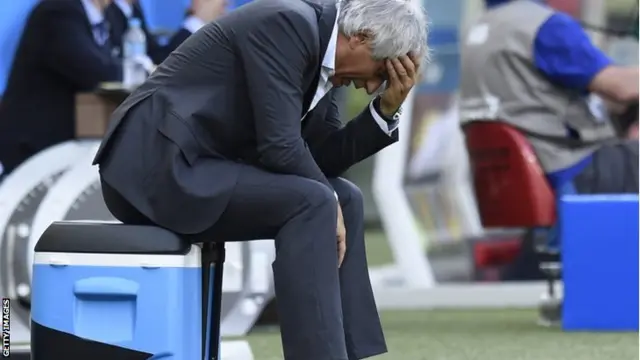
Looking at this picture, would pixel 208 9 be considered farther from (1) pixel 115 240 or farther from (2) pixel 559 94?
(1) pixel 115 240

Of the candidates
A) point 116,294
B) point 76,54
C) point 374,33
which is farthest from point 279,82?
point 76,54

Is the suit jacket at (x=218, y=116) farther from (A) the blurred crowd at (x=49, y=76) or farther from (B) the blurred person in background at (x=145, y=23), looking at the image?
(B) the blurred person in background at (x=145, y=23)

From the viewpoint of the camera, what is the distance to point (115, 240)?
2.68 meters

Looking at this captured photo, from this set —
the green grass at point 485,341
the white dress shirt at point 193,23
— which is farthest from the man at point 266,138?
the white dress shirt at point 193,23

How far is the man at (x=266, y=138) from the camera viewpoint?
261cm

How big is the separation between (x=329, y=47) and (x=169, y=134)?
0.34 m

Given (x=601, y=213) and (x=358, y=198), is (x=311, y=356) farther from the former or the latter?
(x=601, y=213)

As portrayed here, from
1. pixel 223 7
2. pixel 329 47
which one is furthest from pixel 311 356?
pixel 223 7

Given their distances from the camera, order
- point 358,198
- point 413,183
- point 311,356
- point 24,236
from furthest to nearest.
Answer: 1. point 413,183
2. point 24,236
3. point 358,198
4. point 311,356

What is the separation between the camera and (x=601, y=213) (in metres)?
4.59

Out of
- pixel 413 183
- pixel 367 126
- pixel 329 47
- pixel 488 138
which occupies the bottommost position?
pixel 413 183

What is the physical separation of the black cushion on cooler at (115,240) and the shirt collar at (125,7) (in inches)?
87.6

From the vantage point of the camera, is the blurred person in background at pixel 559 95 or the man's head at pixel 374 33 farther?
the blurred person in background at pixel 559 95

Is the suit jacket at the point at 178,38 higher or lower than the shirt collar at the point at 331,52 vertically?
lower
